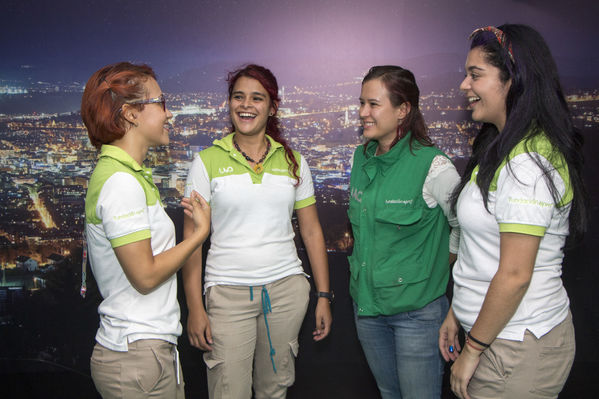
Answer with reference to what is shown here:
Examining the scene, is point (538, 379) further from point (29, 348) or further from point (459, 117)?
point (29, 348)

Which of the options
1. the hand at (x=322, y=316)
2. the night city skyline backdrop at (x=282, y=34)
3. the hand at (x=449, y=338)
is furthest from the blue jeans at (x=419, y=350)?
the night city skyline backdrop at (x=282, y=34)

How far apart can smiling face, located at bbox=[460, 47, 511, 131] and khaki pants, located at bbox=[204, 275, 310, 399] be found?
3.43 ft

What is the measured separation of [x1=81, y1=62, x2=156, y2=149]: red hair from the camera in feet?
4.46

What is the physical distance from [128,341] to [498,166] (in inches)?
46.5

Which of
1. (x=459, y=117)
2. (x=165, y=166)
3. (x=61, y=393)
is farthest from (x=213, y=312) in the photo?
(x=459, y=117)

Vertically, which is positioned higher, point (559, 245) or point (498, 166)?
point (498, 166)

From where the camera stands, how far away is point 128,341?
132 centimetres

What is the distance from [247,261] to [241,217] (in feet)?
0.60

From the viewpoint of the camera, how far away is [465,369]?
128 cm

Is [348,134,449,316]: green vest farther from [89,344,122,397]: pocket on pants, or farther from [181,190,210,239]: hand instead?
[89,344,122,397]: pocket on pants

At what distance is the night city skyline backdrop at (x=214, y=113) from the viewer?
2639mm

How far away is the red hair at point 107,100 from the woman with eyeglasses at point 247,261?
19.5 inches

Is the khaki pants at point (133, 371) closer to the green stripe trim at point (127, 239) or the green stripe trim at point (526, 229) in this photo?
the green stripe trim at point (127, 239)

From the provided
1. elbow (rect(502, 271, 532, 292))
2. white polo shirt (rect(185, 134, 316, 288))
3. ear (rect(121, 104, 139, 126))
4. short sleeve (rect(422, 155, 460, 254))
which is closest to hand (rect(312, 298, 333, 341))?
white polo shirt (rect(185, 134, 316, 288))
